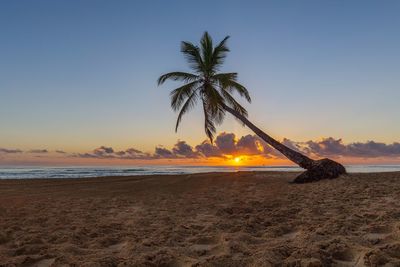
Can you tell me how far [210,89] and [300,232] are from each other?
44.8 ft

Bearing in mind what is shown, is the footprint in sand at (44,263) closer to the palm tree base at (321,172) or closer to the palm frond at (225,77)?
the palm tree base at (321,172)

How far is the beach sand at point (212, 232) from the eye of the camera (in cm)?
425

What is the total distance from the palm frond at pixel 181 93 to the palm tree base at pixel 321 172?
7539 mm

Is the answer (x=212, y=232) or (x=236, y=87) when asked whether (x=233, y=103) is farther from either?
(x=212, y=232)

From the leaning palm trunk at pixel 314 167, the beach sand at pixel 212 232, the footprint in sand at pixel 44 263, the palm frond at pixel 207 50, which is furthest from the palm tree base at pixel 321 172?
the footprint in sand at pixel 44 263

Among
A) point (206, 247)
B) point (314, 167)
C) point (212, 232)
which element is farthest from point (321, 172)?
point (206, 247)

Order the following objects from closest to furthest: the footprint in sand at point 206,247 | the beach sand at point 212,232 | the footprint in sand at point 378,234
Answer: the beach sand at point 212,232
the footprint in sand at point 206,247
the footprint in sand at point 378,234

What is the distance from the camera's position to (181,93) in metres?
18.5

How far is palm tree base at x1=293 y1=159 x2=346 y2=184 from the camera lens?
13859mm

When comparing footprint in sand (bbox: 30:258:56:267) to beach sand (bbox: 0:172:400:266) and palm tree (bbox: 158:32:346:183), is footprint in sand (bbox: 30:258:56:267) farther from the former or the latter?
palm tree (bbox: 158:32:346:183)

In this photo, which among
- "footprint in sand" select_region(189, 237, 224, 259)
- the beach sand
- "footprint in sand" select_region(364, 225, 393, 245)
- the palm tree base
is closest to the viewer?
the beach sand

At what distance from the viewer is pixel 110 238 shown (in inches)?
214

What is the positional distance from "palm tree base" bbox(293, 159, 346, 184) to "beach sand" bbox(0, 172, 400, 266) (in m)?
4.40

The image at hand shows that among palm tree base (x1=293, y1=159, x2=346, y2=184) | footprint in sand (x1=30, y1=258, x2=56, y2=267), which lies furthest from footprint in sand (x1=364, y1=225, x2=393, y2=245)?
palm tree base (x1=293, y1=159, x2=346, y2=184)
